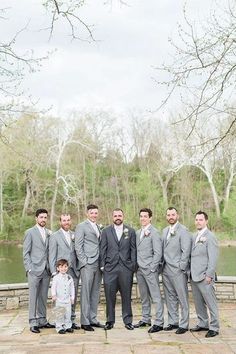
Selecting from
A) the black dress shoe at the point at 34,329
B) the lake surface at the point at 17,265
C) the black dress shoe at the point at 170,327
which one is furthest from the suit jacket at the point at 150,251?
the lake surface at the point at 17,265

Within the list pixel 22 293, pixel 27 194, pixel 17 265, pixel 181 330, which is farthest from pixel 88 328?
pixel 27 194

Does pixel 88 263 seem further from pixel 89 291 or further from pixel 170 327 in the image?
pixel 170 327

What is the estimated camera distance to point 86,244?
21.3 ft

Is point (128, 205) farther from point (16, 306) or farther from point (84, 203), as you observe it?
point (16, 306)

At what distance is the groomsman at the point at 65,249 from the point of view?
639 cm

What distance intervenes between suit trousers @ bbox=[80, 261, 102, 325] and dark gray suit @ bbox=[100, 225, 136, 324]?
0.50ft

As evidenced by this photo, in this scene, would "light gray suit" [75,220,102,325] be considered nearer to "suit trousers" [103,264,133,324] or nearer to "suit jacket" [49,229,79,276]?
"suit jacket" [49,229,79,276]

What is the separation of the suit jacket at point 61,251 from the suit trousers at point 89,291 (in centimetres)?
14

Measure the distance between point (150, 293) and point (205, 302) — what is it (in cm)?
68

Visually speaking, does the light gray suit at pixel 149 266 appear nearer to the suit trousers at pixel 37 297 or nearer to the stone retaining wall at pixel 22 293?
the suit trousers at pixel 37 297

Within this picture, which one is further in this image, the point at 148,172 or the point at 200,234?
the point at 148,172

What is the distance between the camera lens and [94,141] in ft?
119

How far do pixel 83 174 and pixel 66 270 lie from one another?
99.5ft

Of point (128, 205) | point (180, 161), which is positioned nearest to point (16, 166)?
point (128, 205)
